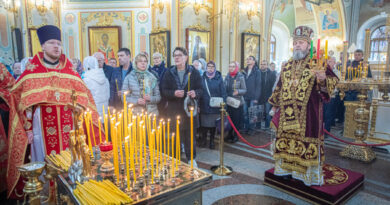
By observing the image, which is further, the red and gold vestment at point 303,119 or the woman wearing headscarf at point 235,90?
the woman wearing headscarf at point 235,90

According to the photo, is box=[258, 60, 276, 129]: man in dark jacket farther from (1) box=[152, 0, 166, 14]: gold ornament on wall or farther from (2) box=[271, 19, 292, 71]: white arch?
(2) box=[271, 19, 292, 71]: white arch

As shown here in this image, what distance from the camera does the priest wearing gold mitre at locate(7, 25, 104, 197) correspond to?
2640 millimetres

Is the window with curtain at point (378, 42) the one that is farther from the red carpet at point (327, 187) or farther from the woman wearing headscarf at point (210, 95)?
A: the red carpet at point (327, 187)

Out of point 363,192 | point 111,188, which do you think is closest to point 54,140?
point 111,188

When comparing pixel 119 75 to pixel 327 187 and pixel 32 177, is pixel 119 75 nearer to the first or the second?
pixel 32 177

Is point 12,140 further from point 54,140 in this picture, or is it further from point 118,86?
point 118,86

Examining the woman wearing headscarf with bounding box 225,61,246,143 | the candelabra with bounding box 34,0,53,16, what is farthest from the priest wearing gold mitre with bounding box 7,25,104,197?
the candelabra with bounding box 34,0,53,16

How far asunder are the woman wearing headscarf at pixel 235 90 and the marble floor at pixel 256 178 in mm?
355

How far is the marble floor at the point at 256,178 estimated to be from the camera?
120 inches

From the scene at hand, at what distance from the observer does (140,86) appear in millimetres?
3869

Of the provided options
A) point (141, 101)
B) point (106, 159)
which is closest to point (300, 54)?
point (141, 101)

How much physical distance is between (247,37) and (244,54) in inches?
23.7

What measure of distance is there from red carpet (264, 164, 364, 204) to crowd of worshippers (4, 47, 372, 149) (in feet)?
4.37

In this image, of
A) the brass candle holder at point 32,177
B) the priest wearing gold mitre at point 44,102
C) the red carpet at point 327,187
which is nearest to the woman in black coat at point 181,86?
the priest wearing gold mitre at point 44,102
